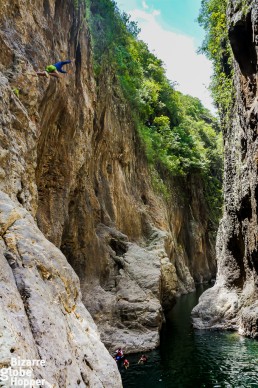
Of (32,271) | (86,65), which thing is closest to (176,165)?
(86,65)

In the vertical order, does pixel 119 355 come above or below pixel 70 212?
below

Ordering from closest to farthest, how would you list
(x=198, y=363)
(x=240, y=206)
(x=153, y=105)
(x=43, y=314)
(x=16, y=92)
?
(x=43, y=314) → (x=16, y=92) → (x=198, y=363) → (x=240, y=206) → (x=153, y=105)

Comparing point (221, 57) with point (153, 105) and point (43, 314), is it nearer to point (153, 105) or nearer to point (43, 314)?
point (153, 105)

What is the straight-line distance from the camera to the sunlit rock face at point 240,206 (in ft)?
52.6

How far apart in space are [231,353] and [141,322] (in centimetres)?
445

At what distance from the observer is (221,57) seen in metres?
24.1

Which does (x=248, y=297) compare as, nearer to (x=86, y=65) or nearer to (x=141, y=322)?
(x=141, y=322)

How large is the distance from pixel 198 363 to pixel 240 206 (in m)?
8.63

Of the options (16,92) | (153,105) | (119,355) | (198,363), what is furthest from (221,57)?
(119,355)

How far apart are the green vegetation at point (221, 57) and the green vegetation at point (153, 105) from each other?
0.99 metres

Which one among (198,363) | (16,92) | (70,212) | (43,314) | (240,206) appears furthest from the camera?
(240,206)

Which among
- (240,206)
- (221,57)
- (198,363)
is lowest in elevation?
(198,363)

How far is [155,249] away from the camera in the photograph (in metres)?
23.2

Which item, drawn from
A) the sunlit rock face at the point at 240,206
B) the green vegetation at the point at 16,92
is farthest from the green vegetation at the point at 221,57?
the green vegetation at the point at 16,92
